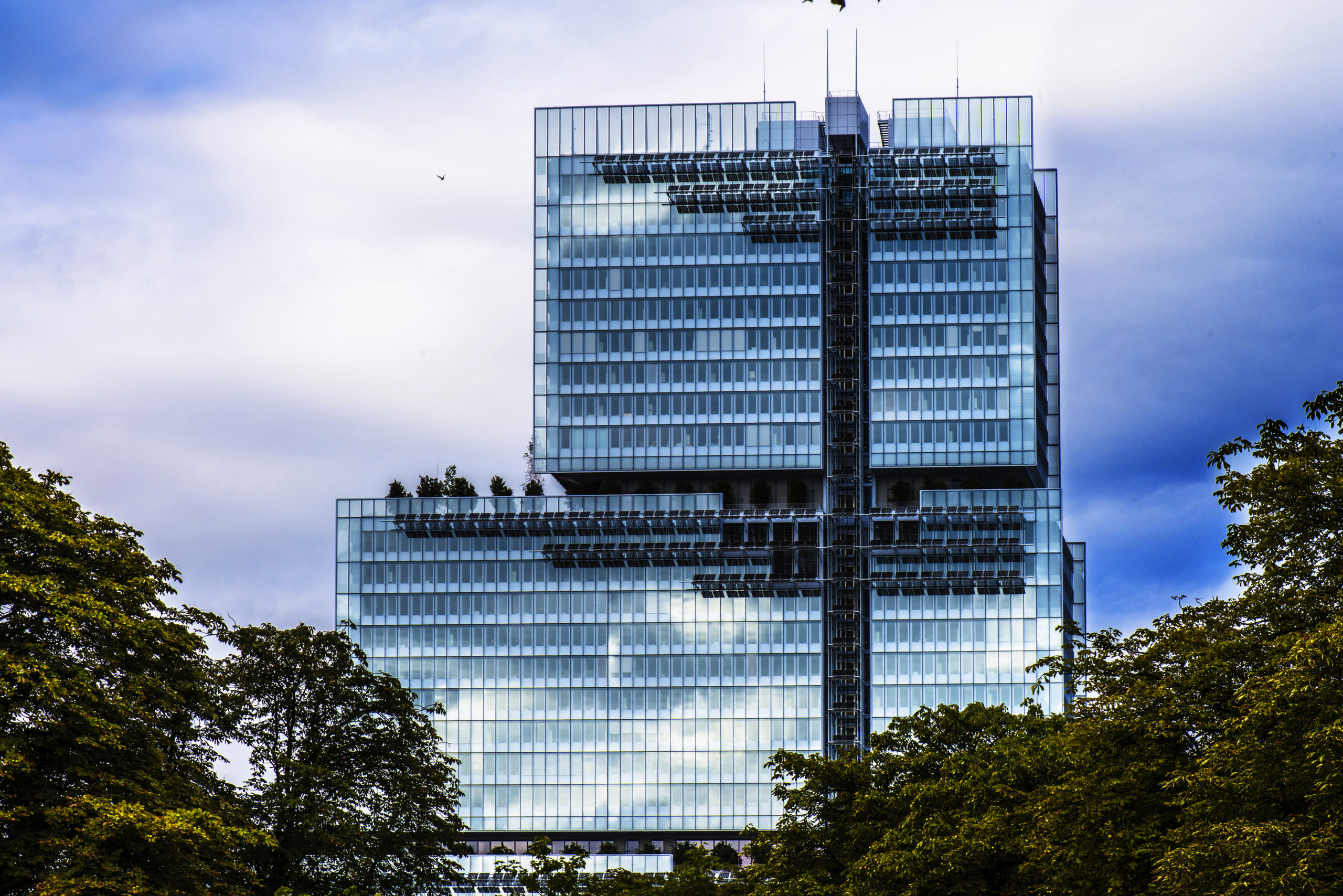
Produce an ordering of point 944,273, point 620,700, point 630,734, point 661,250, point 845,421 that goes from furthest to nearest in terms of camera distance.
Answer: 1. point 661,250
2. point 944,273
3. point 845,421
4. point 620,700
5. point 630,734

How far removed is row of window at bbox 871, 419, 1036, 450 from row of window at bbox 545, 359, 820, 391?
8807mm

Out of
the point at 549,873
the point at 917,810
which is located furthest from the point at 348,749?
the point at 917,810

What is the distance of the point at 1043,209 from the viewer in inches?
7820

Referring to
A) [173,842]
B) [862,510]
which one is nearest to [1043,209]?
[862,510]

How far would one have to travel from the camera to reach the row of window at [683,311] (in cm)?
18600

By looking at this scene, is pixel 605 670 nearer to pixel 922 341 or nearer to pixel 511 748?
pixel 511 748

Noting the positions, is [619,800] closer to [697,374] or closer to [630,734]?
[630,734]

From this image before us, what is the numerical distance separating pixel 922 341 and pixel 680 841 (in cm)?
5518

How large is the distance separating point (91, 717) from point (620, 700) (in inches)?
5391

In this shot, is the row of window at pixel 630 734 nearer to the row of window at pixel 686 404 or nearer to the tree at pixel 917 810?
the row of window at pixel 686 404

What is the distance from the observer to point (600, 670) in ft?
593

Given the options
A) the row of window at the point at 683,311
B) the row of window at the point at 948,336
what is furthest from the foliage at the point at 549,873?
the row of window at the point at 948,336

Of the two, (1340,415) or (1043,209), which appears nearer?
(1340,415)

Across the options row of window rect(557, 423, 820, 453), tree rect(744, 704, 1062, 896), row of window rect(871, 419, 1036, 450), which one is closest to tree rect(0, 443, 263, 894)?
tree rect(744, 704, 1062, 896)
